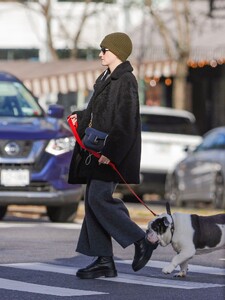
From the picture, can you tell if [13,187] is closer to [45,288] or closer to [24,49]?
[45,288]

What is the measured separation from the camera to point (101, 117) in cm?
1112

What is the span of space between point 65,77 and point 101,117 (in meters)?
24.1

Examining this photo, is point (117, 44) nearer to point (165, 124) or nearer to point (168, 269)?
point (168, 269)

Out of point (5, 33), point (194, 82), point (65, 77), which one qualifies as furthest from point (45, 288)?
point (5, 33)

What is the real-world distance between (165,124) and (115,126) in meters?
14.3

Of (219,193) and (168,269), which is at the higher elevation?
(168,269)

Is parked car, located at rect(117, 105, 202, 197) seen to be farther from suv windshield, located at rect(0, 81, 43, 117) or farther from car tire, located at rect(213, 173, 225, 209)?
suv windshield, located at rect(0, 81, 43, 117)

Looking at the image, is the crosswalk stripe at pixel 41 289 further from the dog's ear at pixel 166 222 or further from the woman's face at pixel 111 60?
the woman's face at pixel 111 60

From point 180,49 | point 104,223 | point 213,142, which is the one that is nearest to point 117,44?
point 104,223

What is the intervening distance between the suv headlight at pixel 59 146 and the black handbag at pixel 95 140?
5.35 m

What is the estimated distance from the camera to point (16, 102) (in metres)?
17.5

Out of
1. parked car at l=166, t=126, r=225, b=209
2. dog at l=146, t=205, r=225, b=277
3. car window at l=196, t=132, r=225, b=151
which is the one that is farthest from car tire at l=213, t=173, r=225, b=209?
dog at l=146, t=205, r=225, b=277

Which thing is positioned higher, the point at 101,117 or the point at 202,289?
the point at 101,117

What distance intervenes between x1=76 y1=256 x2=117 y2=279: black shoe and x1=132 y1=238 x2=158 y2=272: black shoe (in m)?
0.18
